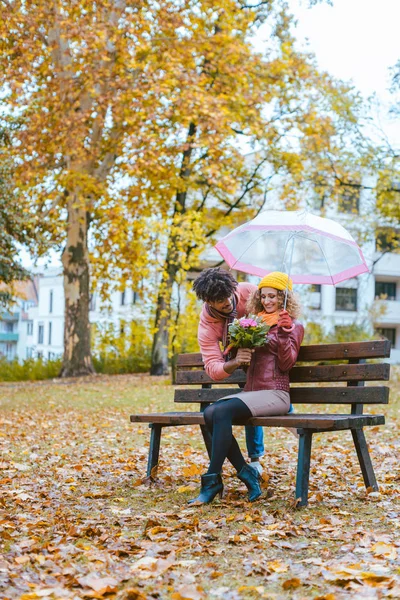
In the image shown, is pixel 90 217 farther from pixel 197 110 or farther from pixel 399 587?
pixel 399 587

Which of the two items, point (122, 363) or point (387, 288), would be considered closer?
point (122, 363)

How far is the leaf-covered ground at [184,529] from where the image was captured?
12.5 feet

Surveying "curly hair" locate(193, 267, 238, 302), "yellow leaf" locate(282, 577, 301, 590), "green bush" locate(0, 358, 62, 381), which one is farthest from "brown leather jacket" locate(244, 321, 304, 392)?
"green bush" locate(0, 358, 62, 381)

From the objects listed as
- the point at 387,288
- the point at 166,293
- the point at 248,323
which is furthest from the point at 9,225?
the point at 387,288

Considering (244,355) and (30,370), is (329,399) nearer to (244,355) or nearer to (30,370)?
(244,355)

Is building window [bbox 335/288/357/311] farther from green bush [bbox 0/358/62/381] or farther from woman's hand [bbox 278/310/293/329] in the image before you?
woman's hand [bbox 278/310/293/329]

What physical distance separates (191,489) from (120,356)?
1935 cm

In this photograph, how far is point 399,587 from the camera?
143 inches

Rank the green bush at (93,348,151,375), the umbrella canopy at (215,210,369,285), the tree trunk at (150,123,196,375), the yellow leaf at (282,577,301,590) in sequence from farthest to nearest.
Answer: the green bush at (93,348,151,375) < the tree trunk at (150,123,196,375) < the umbrella canopy at (215,210,369,285) < the yellow leaf at (282,577,301,590)

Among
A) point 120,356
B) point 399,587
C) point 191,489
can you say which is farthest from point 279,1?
point 399,587

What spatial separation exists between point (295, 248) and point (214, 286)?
4.88ft

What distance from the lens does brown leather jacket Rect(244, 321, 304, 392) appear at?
5.79 m

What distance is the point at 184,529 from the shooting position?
496 cm

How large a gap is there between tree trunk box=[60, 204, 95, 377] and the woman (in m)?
15.9
